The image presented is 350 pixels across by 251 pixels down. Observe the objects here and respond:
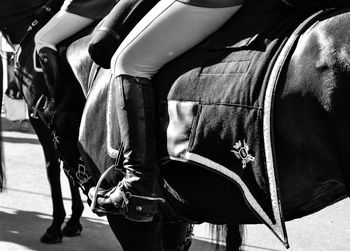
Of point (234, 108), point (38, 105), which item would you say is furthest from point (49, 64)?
point (234, 108)

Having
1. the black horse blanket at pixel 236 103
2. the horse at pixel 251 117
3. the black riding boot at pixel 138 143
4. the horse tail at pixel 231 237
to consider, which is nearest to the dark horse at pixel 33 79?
the horse tail at pixel 231 237

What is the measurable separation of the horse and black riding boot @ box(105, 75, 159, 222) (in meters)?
0.05

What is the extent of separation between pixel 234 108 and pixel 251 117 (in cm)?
9

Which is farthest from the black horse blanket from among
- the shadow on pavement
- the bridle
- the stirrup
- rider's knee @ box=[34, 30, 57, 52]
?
the shadow on pavement

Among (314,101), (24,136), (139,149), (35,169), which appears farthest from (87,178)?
(24,136)

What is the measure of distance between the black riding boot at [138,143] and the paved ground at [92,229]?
7.51ft

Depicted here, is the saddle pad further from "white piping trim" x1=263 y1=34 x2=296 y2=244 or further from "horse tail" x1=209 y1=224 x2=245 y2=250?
"horse tail" x1=209 y1=224 x2=245 y2=250

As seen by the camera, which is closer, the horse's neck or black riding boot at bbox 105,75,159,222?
the horse's neck

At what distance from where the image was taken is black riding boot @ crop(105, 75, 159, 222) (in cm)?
255

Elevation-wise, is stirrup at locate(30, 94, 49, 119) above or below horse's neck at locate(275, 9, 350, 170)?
below

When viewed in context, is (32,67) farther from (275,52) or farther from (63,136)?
(275,52)

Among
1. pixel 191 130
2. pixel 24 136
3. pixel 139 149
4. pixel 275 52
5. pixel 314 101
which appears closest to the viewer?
pixel 314 101

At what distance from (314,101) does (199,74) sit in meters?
0.53

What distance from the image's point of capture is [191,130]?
2.34m
